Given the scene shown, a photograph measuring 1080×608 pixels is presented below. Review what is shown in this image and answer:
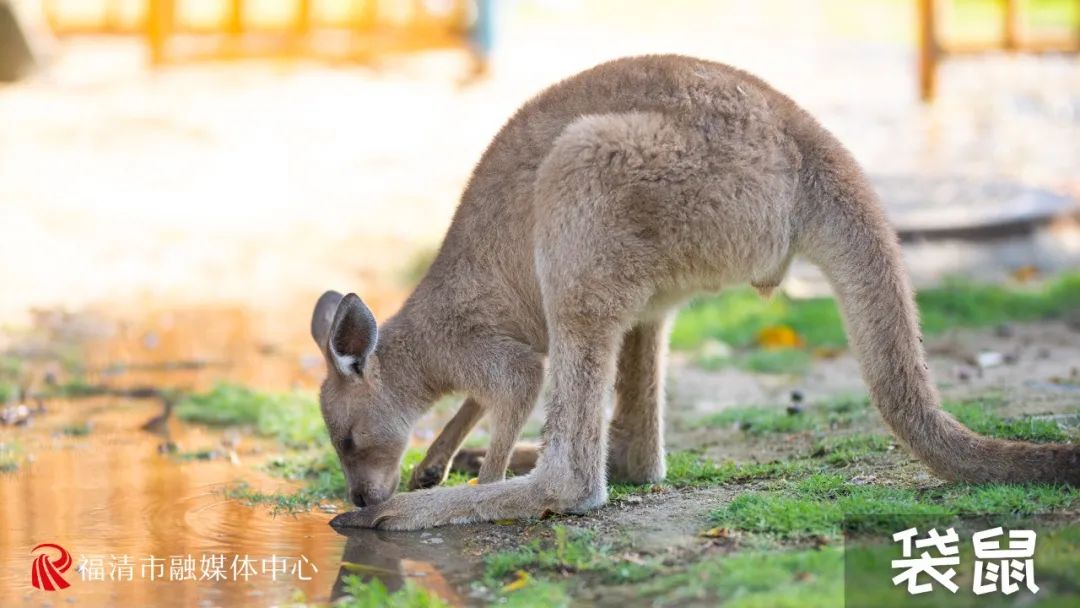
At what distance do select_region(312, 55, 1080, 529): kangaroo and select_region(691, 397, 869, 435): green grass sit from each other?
1145 millimetres

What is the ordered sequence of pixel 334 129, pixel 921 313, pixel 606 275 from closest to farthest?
pixel 606 275 → pixel 921 313 → pixel 334 129

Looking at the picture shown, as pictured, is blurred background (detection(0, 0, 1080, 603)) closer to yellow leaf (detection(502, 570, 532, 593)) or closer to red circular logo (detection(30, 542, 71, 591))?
red circular logo (detection(30, 542, 71, 591))

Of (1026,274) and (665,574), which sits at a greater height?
(1026,274)

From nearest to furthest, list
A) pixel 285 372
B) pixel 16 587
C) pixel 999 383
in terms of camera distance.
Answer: pixel 16 587, pixel 999 383, pixel 285 372

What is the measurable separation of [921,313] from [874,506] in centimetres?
386

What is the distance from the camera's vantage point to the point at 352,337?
478 cm

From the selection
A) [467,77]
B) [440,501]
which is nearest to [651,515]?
[440,501]

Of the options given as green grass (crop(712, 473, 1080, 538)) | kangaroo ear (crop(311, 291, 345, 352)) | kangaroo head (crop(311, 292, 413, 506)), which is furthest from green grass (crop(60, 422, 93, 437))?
green grass (crop(712, 473, 1080, 538))

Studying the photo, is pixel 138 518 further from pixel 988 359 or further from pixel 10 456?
pixel 988 359

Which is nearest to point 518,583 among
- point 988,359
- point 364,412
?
point 364,412

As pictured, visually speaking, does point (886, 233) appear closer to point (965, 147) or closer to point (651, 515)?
point (651, 515)

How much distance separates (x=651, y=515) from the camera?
14.6 ft

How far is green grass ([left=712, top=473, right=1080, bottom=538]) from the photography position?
3.99 meters

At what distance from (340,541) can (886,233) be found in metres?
1.98
